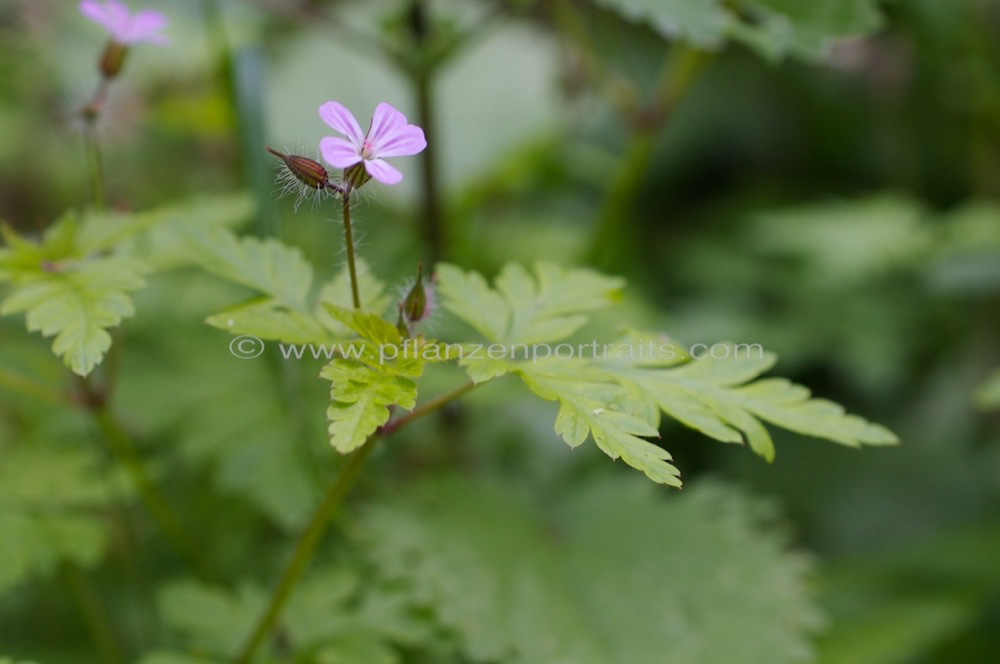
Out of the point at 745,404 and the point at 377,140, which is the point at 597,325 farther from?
the point at 377,140

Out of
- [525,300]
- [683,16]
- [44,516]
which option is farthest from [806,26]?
[44,516]

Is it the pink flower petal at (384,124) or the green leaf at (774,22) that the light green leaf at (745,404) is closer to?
the pink flower petal at (384,124)

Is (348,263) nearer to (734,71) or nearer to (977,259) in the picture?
(977,259)

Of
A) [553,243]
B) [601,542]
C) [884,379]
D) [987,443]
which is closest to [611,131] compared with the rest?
[553,243]

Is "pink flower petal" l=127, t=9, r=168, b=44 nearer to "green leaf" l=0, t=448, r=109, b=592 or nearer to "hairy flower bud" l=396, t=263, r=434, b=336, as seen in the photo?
"hairy flower bud" l=396, t=263, r=434, b=336

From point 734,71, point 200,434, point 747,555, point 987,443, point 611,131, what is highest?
point 734,71

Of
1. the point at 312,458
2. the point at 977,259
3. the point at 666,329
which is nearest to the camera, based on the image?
the point at 312,458

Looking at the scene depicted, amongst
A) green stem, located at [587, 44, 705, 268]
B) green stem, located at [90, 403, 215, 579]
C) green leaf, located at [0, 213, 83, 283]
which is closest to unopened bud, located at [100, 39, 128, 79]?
green leaf, located at [0, 213, 83, 283]

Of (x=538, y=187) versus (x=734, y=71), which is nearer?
(x=538, y=187)
